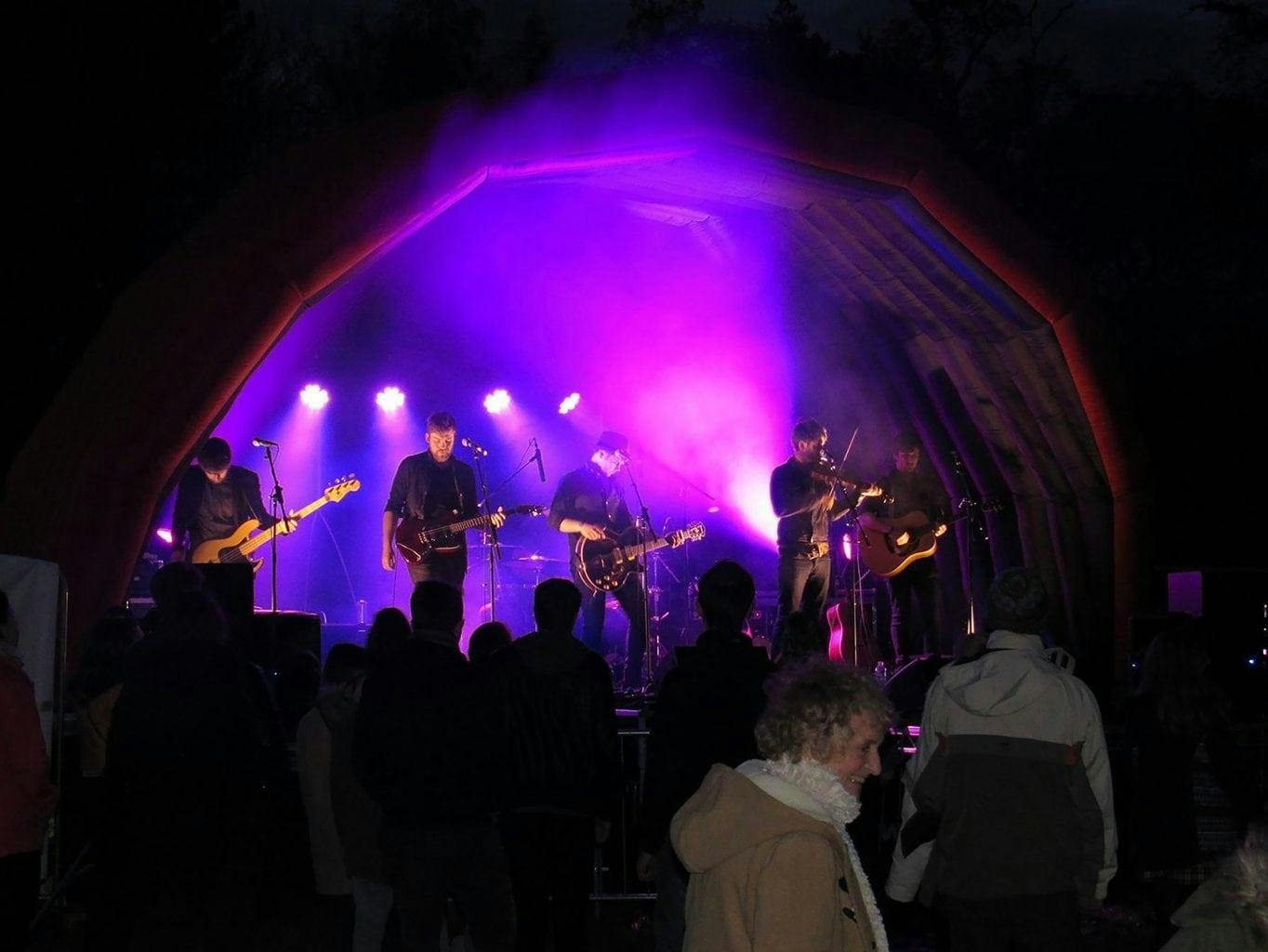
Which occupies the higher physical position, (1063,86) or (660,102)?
(1063,86)

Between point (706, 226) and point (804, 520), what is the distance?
163 inches

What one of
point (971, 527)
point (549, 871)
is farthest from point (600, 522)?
point (549, 871)

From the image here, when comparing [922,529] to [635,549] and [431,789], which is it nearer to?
[635,549]

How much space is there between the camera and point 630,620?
1276 centimetres

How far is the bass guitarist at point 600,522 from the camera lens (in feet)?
41.7

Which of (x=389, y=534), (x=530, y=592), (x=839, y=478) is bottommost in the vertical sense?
(x=530, y=592)

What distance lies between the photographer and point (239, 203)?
1046cm

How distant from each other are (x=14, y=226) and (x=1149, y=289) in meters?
23.3

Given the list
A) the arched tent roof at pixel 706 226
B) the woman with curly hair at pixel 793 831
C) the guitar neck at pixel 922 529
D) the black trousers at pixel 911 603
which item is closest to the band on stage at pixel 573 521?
the black trousers at pixel 911 603

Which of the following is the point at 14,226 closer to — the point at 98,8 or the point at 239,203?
the point at 98,8

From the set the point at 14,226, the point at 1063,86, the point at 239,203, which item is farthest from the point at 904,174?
the point at 1063,86

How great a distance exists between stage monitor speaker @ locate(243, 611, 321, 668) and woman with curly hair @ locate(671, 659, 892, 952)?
6.59 m

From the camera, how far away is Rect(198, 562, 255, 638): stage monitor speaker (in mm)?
9469

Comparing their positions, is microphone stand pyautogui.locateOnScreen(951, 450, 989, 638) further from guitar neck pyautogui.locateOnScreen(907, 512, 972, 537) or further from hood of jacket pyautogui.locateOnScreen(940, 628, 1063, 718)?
hood of jacket pyautogui.locateOnScreen(940, 628, 1063, 718)
